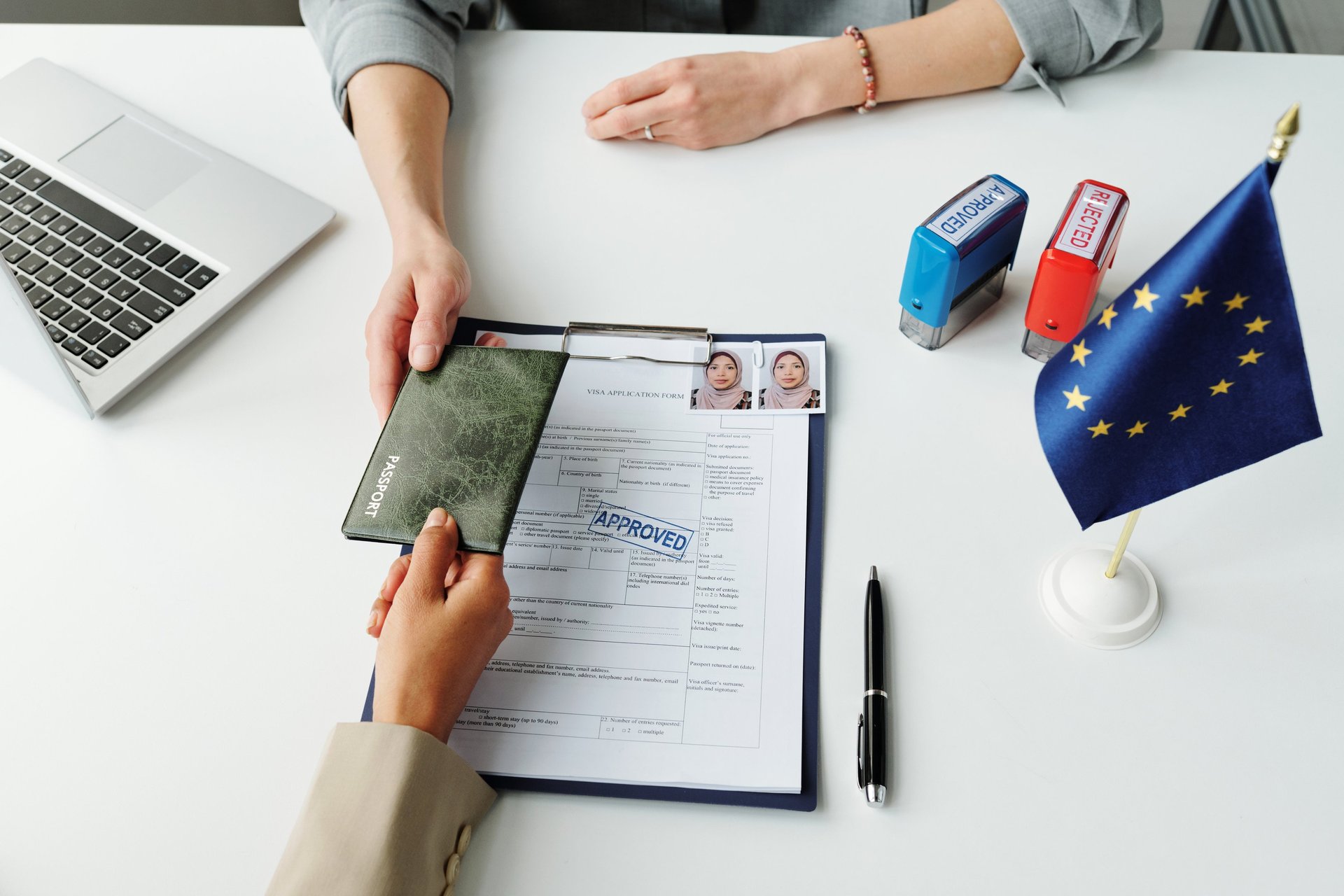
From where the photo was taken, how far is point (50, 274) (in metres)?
0.86

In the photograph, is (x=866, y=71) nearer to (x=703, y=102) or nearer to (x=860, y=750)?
(x=703, y=102)

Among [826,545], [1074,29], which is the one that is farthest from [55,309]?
[1074,29]

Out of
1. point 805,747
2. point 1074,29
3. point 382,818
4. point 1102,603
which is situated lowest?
point 382,818

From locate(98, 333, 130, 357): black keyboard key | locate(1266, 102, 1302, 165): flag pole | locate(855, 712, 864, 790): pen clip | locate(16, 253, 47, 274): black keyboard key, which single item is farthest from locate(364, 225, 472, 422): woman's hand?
locate(1266, 102, 1302, 165): flag pole

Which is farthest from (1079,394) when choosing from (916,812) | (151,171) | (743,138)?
(151,171)

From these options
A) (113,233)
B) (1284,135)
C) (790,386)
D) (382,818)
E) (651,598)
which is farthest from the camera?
(113,233)

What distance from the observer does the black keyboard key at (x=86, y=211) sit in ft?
2.97

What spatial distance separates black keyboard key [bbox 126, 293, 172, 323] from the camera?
2.81 ft

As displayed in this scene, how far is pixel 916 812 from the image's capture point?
1.94 feet

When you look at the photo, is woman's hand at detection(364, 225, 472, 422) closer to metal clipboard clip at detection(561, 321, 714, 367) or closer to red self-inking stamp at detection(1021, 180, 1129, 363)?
metal clipboard clip at detection(561, 321, 714, 367)

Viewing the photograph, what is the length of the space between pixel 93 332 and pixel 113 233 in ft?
0.41

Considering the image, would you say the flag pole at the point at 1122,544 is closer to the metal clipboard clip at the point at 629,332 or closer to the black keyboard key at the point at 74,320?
the metal clipboard clip at the point at 629,332

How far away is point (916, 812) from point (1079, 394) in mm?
289

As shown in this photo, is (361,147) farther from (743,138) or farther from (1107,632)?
(1107,632)
